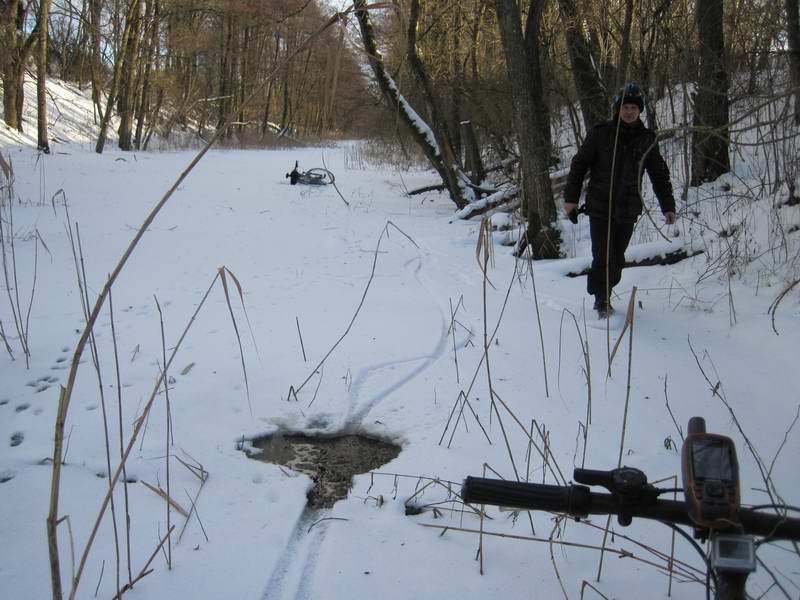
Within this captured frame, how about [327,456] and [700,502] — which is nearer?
[700,502]

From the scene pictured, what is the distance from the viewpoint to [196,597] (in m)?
1.85

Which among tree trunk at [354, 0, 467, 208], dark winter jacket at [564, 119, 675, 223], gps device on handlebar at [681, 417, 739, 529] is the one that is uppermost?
tree trunk at [354, 0, 467, 208]

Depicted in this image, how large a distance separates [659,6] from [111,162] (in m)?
12.3

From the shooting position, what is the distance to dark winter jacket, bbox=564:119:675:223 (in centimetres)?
421

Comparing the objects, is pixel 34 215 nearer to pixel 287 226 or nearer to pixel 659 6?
pixel 287 226

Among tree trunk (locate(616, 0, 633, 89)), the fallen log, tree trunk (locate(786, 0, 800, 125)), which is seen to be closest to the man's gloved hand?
the fallen log

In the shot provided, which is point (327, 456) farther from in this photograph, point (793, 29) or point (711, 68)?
point (711, 68)

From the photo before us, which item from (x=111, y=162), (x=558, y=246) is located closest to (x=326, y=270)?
(x=558, y=246)

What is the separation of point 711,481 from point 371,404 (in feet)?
8.00

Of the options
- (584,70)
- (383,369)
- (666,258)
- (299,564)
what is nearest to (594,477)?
(299,564)

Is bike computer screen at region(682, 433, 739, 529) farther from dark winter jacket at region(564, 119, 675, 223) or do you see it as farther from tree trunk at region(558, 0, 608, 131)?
tree trunk at region(558, 0, 608, 131)

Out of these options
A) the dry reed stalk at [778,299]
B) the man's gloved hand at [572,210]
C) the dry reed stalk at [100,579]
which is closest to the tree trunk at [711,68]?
the man's gloved hand at [572,210]

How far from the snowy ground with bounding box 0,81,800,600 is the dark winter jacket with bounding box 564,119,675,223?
86 cm

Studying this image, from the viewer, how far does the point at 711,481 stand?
2.99 feet
